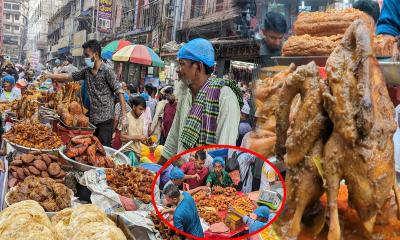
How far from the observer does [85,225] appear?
251 centimetres

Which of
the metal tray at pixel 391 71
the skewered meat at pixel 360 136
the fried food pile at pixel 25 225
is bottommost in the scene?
the fried food pile at pixel 25 225

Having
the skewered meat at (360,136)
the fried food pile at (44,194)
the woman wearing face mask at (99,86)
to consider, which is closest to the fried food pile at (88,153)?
the fried food pile at (44,194)

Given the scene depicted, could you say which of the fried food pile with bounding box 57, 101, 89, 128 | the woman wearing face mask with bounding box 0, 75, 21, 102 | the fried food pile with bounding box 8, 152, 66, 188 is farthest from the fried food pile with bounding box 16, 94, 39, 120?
the fried food pile with bounding box 8, 152, 66, 188

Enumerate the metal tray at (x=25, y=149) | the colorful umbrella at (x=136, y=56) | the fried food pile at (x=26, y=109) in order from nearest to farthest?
the metal tray at (x=25, y=149), the fried food pile at (x=26, y=109), the colorful umbrella at (x=136, y=56)

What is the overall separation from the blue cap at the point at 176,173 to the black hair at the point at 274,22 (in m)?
0.90

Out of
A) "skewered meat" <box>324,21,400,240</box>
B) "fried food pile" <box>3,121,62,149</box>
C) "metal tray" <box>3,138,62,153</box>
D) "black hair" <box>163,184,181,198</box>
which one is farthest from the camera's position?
"fried food pile" <box>3,121,62,149</box>

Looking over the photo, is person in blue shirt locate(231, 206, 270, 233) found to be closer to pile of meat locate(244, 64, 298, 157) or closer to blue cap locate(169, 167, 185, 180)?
pile of meat locate(244, 64, 298, 157)

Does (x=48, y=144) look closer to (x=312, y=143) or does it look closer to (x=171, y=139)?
(x=171, y=139)

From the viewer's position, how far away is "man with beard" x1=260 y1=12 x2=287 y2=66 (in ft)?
7.08

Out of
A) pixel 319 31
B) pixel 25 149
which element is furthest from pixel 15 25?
pixel 319 31

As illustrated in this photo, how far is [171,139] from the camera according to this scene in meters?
3.45

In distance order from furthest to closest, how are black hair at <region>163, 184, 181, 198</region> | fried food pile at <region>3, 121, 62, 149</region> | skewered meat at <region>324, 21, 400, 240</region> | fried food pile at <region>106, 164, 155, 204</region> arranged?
fried food pile at <region>3, 121, 62, 149</region>, fried food pile at <region>106, 164, 155, 204</region>, black hair at <region>163, 184, 181, 198</region>, skewered meat at <region>324, 21, 400, 240</region>

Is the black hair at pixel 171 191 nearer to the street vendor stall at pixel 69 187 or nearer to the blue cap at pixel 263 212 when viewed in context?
the blue cap at pixel 263 212

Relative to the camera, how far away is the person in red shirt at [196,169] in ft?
5.55
